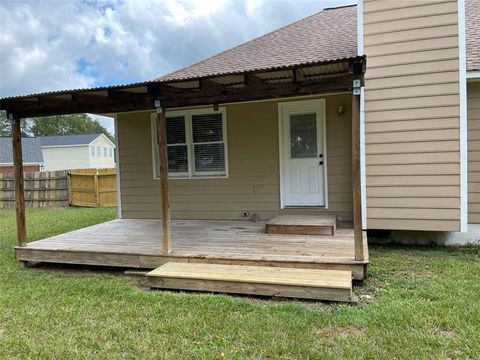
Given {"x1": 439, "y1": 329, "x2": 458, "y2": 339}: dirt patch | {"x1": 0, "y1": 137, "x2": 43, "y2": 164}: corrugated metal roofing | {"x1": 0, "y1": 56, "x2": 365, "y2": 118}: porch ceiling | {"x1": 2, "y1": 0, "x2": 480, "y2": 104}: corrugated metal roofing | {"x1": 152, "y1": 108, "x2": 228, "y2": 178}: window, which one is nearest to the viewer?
{"x1": 439, "y1": 329, "x2": 458, "y2": 339}: dirt patch

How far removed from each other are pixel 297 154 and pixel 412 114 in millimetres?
1975

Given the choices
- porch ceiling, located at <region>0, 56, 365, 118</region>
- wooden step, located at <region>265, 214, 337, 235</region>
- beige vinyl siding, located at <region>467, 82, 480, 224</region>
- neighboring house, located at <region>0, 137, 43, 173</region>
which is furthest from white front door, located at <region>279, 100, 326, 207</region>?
neighboring house, located at <region>0, 137, 43, 173</region>

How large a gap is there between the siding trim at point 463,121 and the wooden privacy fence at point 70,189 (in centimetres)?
1125

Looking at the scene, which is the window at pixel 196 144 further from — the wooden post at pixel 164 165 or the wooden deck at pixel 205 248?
the wooden post at pixel 164 165

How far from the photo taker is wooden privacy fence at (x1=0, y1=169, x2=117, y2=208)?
13188 mm

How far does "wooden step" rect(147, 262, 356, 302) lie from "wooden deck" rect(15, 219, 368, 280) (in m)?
0.12

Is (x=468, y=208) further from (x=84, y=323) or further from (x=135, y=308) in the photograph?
(x=84, y=323)

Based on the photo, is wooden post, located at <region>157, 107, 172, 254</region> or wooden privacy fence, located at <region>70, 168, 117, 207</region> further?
wooden privacy fence, located at <region>70, 168, 117, 207</region>

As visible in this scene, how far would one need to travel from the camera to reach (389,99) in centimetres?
519

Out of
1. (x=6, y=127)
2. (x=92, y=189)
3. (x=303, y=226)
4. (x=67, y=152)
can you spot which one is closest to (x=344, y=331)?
(x=303, y=226)

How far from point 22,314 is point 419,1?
19.9 feet

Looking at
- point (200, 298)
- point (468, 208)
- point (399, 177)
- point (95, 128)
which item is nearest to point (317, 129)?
point (399, 177)

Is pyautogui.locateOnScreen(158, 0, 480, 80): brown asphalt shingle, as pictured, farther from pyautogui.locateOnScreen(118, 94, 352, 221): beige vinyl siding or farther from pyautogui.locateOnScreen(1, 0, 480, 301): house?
pyautogui.locateOnScreen(118, 94, 352, 221): beige vinyl siding

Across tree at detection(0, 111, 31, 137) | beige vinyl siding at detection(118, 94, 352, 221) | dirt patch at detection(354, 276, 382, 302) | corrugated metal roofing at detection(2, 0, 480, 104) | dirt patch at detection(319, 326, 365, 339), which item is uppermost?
tree at detection(0, 111, 31, 137)
